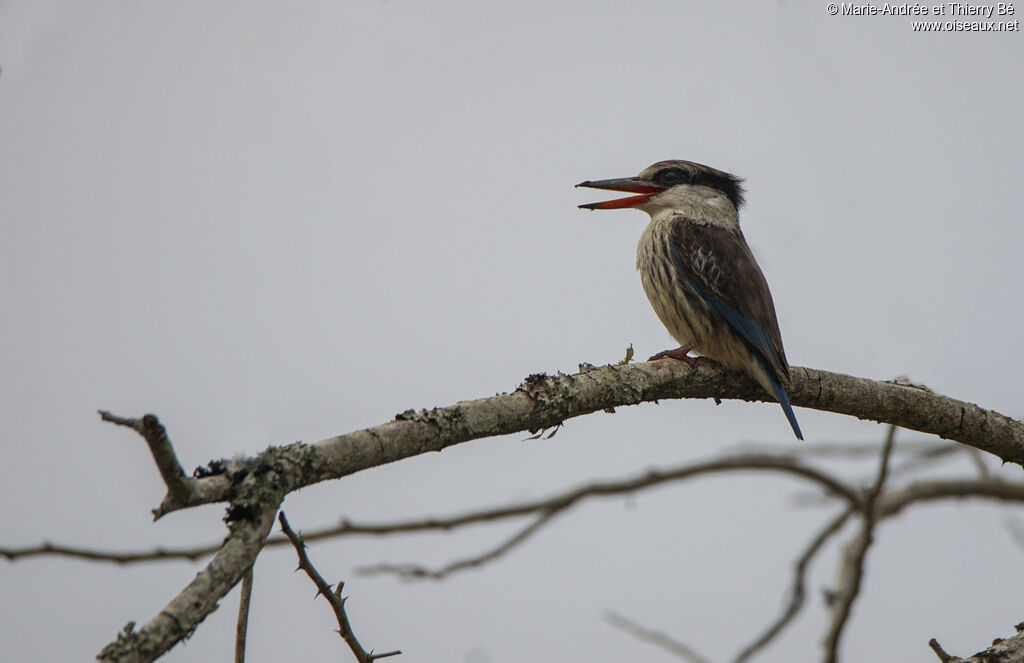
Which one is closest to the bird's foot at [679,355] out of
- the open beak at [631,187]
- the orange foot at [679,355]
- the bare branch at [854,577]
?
the orange foot at [679,355]

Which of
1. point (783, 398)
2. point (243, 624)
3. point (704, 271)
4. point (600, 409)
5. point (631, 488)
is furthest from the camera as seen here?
point (704, 271)

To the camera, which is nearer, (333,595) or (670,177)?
(333,595)

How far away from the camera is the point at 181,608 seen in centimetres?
146

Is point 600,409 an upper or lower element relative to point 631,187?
lower

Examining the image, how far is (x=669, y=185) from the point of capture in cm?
487

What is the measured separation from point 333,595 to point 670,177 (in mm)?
3497

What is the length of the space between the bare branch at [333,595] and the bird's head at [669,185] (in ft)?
10.2

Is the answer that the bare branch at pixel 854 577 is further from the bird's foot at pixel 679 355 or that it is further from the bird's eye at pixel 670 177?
the bird's eye at pixel 670 177

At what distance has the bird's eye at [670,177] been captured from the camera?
4.87 metres

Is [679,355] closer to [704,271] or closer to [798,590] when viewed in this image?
[704,271]

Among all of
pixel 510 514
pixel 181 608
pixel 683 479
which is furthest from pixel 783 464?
pixel 181 608

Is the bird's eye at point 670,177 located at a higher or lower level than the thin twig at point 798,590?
higher

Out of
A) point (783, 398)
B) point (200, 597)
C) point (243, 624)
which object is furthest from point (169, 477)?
point (783, 398)

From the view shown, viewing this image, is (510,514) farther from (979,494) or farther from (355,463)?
(355,463)
